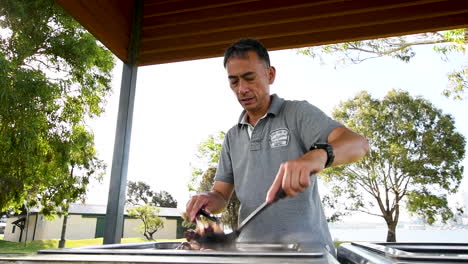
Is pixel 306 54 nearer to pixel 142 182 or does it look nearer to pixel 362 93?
pixel 362 93

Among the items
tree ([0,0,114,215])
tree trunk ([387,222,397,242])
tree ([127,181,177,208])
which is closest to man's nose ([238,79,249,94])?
tree ([0,0,114,215])

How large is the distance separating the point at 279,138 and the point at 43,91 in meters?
9.83

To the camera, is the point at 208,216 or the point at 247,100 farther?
the point at 247,100

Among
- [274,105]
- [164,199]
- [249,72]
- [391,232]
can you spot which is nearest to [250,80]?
[249,72]

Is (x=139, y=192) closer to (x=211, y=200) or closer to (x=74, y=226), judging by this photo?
(x=74, y=226)

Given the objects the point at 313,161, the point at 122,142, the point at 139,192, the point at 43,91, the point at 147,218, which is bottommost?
the point at 147,218

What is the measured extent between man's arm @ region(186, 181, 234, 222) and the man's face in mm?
386

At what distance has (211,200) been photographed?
1.50 m

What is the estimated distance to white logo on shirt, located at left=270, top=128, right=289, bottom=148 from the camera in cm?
144

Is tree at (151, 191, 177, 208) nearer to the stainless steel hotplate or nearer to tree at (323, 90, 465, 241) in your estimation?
tree at (323, 90, 465, 241)

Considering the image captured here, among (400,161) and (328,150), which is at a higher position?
(400,161)

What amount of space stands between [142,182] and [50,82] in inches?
1106

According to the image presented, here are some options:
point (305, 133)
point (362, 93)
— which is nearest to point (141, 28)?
point (305, 133)

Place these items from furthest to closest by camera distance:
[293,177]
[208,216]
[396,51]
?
[396,51]
[208,216]
[293,177]
